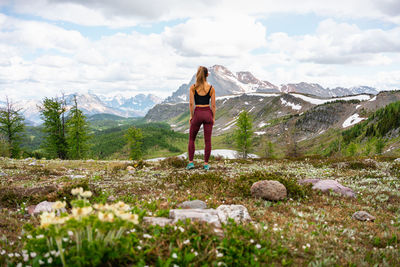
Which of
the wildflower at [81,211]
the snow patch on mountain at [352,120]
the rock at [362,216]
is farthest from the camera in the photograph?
the snow patch on mountain at [352,120]

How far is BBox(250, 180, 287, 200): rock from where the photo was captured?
7.55 meters

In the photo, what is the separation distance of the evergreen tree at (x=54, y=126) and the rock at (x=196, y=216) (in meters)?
55.3

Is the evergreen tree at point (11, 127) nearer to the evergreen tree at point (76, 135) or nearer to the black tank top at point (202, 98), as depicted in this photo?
the evergreen tree at point (76, 135)

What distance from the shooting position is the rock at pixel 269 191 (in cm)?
755

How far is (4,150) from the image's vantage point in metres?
48.6

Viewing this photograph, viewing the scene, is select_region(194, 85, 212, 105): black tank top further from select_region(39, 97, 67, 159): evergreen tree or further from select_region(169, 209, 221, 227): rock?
select_region(39, 97, 67, 159): evergreen tree

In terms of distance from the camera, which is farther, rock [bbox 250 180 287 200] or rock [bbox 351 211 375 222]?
rock [bbox 250 180 287 200]

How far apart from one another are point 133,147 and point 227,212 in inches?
2761

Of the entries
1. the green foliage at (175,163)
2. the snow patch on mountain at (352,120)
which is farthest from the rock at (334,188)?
the snow patch on mountain at (352,120)

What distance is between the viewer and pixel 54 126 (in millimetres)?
51562

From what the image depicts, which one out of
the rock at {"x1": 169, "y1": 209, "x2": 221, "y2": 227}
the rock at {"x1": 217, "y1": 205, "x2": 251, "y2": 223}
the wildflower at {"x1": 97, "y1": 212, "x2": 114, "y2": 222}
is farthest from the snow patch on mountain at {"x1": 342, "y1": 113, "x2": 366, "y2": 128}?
the wildflower at {"x1": 97, "y1": 212, "x2": 114, "y2": 222}

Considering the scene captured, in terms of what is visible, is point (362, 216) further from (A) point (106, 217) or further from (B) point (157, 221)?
(A) point (106, 217)

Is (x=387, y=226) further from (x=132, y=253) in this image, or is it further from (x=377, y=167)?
(x=377, y=167)

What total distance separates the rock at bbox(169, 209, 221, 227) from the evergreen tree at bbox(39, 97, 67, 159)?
5528 cm
